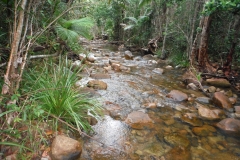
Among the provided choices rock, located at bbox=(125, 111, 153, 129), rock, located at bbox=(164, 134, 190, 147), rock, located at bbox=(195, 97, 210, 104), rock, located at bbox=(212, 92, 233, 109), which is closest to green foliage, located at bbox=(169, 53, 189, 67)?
rock, located at bbox=(195, 97, 210, 104)

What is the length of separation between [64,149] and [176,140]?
1619 mm

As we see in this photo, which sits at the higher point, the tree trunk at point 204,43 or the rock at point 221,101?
the tree trunk at point 204,43

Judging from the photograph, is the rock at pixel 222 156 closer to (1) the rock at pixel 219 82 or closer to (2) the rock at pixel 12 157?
(2) the rock at pixel 12 157

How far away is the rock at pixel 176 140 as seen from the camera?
2.62m

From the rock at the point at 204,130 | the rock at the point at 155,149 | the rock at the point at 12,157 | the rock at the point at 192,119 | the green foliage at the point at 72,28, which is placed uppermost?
the green foliage at the point at 72,28

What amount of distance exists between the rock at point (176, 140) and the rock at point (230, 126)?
2.78 ft

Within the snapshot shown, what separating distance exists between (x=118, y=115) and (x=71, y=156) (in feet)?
4.62

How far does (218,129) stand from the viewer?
3129 millimetres

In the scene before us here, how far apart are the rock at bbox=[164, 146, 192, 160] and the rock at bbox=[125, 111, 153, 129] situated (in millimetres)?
626

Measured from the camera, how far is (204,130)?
3.07 metres

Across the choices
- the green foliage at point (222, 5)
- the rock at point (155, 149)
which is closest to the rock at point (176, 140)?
the rock at point (155, 149)

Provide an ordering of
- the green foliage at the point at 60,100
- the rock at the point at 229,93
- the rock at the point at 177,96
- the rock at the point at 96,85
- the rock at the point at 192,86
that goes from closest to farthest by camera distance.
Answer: the green foliage at the point at 60,100
the rock at the point at 177,96
the rock at the point at 96,85
the rock at the point at 229,93
the rock at the point at 192,86

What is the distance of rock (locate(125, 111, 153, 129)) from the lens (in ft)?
9.78

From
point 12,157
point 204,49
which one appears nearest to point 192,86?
point 204,49
